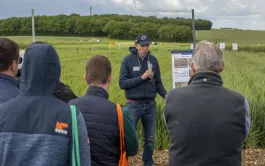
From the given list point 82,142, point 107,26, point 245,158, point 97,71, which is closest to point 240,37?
point 107,26

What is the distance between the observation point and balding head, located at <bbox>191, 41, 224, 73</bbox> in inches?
110

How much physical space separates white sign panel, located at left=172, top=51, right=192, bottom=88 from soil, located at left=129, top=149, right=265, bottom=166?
1.20m

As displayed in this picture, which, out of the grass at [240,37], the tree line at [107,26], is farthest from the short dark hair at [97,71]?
the grass at [240,37]

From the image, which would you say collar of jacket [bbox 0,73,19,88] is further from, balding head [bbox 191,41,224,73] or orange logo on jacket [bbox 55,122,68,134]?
balding head [bbox 191,41,224,73]

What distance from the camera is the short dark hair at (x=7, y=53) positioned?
3.12 meters

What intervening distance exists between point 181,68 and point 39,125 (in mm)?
5181

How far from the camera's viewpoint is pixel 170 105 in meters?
2.79

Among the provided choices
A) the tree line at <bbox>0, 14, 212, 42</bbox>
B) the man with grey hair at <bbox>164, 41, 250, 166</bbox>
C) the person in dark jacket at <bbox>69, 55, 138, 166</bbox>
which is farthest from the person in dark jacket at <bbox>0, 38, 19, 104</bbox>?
the tree line at <bbox>0, 14, 212, 42</bbox>

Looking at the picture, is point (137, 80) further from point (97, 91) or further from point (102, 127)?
point (102, 127)

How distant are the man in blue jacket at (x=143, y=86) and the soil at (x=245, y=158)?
1.78 ft

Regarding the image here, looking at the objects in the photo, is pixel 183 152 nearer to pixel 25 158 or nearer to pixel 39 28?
pixel 25 158

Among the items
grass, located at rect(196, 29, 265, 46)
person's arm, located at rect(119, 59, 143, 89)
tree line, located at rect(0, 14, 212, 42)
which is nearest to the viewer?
person's arm, located at rect(119, 59, 143, 89)

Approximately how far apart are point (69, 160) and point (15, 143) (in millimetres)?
298

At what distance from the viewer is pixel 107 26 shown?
156 feet
